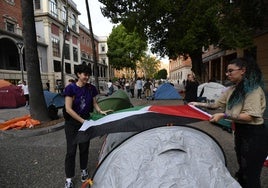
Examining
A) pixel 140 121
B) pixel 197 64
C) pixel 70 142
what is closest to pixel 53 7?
pixel 197 64

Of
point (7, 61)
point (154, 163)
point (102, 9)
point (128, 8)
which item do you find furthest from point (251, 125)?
point (7, 61)

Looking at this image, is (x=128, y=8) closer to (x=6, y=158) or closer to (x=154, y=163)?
(x=6, y=158)

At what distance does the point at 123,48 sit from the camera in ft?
147

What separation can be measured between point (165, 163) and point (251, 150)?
1042 mm

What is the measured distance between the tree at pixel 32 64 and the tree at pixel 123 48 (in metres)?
35.8

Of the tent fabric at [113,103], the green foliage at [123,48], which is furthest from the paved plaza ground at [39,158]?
the green foliage at [123,48]

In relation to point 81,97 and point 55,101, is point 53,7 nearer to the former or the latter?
point 55,101

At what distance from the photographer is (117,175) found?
248 centimetres

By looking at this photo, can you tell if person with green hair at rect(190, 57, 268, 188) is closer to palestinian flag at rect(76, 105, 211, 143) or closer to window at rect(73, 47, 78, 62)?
palestinian flag at rect(76, 105, 211, 143)

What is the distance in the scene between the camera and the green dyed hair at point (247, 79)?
273cm

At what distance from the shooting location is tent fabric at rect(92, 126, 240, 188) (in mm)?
2328

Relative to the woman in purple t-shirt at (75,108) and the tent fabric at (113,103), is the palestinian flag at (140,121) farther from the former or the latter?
the tent fabric at (113,103)

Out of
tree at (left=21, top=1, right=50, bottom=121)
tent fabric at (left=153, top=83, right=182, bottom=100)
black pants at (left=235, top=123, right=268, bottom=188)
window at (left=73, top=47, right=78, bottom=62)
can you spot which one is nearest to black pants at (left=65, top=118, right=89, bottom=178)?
black pants at (left=235, top=123, right=268, bottom=188)

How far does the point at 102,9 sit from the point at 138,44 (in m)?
25.3
